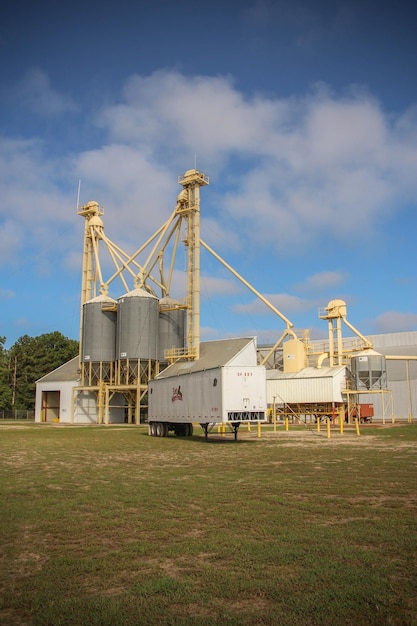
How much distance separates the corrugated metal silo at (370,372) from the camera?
206 ft

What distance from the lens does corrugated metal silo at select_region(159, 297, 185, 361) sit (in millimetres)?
70438

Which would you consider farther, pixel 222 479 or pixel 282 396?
pixel 282 396

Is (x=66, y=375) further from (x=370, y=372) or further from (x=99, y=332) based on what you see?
(x=370, y=372)

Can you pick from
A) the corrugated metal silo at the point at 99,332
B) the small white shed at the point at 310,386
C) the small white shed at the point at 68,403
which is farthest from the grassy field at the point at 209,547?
the small white shed at the point at 68,403

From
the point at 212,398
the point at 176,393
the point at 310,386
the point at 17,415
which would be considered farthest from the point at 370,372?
the point at 17,415

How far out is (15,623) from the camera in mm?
6027

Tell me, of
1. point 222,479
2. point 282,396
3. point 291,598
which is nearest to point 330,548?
point 291,598

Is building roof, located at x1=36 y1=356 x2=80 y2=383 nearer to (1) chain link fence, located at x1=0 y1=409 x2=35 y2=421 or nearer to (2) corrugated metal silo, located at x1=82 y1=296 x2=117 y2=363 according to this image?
(2) corrugated metal silo, located at x1=82 y1=296 x2=117 y2=363

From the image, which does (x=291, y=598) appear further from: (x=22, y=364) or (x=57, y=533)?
(x=22, y=364)

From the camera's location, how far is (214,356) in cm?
6397

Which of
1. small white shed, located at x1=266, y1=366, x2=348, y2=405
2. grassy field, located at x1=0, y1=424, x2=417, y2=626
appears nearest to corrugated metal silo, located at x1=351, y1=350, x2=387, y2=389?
small white shed, located at x1=266, y1=366, x2=348, y2=405

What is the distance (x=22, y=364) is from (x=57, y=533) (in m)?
109

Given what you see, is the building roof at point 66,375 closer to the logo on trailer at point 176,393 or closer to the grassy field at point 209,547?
the logo on trailer at point 176,393

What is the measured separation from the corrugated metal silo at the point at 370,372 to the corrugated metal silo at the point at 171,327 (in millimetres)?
22986
